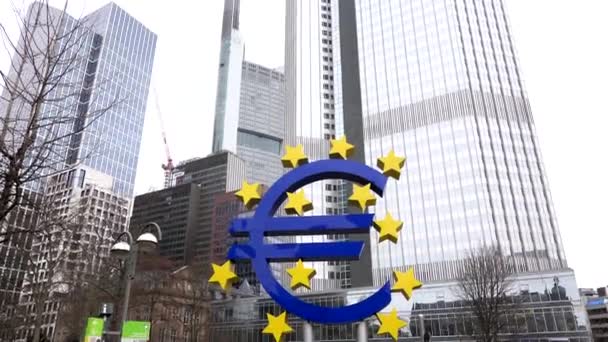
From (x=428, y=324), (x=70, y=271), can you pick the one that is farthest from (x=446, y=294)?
(x=70, y=271)

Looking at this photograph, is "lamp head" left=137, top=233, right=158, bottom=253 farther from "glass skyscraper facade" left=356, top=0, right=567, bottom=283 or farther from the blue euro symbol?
"glass skyscraper facade" left=356, top=0, right=567, bottom=283

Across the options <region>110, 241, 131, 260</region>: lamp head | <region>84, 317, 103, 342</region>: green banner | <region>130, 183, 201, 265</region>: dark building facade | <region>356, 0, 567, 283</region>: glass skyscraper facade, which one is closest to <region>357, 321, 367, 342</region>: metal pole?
<region>110, 241, 131, 260</region>: lamp head

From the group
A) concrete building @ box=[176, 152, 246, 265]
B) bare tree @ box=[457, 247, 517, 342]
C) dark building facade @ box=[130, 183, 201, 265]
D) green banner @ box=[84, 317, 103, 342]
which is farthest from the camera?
concrete building @ box=[176, 152, 246, 265]

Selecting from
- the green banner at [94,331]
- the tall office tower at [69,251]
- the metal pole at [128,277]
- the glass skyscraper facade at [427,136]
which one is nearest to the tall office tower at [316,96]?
the glass skyscraper facade at [427,136]

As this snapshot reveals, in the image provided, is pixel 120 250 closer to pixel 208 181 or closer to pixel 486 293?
pixel 486 293

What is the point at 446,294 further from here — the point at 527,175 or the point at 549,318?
the point at 527,175

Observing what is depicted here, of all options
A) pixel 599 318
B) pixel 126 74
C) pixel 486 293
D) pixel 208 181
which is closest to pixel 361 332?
pixel 486 293

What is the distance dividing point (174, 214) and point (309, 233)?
478 ft

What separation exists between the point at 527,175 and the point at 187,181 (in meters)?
122

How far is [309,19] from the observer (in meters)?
140

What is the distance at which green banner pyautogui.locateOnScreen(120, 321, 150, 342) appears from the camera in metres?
17.3

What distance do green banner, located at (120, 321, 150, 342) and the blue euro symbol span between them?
17.4ft

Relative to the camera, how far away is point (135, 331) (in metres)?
17.7

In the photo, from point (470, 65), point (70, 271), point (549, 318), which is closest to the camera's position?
point (70, 271)
